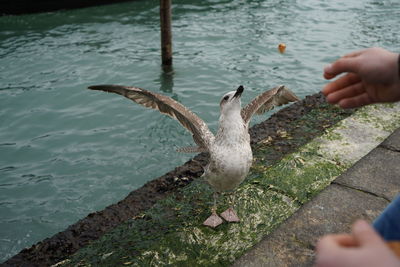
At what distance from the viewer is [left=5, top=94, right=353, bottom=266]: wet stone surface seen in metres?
3.29

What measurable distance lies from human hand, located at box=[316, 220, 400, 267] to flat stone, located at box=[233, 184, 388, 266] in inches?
80.4

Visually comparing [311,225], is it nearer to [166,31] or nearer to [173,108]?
[173,108]

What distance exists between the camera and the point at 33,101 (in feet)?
27.0

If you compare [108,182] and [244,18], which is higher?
[244,18]

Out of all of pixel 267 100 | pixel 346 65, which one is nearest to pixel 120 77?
pixel 267 100

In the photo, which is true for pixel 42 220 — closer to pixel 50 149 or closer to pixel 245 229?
pixel 50 149

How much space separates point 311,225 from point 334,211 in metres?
0.32

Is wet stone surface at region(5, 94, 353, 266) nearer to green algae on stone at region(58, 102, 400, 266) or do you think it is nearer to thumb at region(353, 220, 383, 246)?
green algae on stone at region(58, 102, 400, 266)

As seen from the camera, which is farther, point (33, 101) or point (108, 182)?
point (33, 101)

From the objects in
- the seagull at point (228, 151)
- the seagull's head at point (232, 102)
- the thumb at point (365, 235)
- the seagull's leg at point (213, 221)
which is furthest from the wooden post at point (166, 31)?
the thumb at point (365, 235)

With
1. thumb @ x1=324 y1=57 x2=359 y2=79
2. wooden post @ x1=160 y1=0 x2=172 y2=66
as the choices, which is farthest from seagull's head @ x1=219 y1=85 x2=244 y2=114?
wooden post @ x1=160 y1=0 x2=172 y2=66

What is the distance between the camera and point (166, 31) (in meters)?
8.84

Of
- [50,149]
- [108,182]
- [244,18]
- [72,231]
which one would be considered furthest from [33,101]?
[244,18]

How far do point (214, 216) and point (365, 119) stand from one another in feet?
9.78
